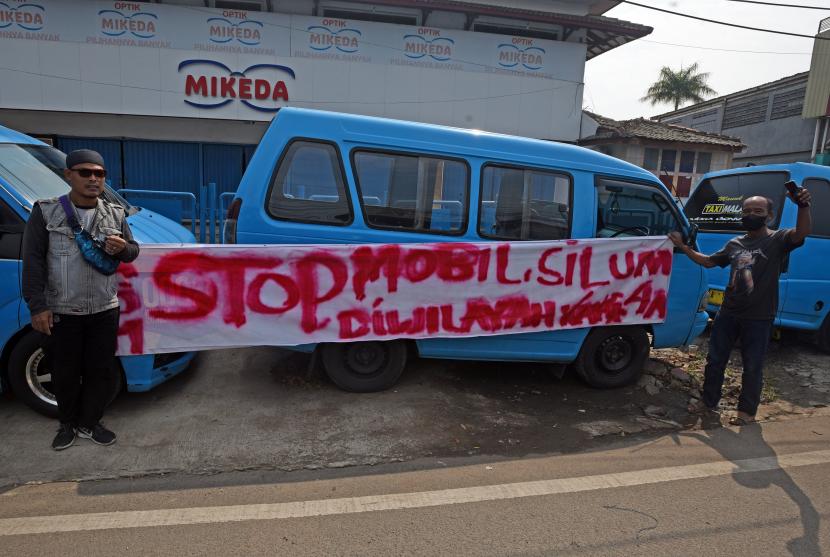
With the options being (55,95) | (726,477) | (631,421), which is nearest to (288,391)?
(631,421)

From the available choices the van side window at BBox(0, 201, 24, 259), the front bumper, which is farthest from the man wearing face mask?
the van side window at BBox(0, 201, 24, 259)

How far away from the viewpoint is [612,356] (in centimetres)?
483

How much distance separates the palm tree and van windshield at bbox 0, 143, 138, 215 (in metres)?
37.2

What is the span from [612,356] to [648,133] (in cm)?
1416

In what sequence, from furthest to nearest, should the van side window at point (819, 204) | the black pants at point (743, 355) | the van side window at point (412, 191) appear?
the van side window at point (819, 204) → the black pants at point (743, 355) → the van side window at point (412, 191)

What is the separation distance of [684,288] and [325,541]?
3.84 meters

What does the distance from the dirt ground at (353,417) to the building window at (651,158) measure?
502 inches

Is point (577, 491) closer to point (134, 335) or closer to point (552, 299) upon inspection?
point (552, 299)

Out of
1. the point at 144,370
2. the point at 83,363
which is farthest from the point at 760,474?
the point at 83,363

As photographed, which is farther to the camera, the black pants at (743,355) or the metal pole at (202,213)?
the metal pole at (202,213)

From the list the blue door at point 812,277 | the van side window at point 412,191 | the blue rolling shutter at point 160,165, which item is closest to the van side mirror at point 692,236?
the blue door at point 812,277

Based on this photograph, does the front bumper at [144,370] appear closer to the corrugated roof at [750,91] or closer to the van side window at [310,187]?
the van side window at [310,187]

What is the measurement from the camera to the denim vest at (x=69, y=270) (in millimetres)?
3146

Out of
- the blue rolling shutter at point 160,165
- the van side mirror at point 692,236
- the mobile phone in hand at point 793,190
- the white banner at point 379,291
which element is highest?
the blue rolling shutter at point 160,165
